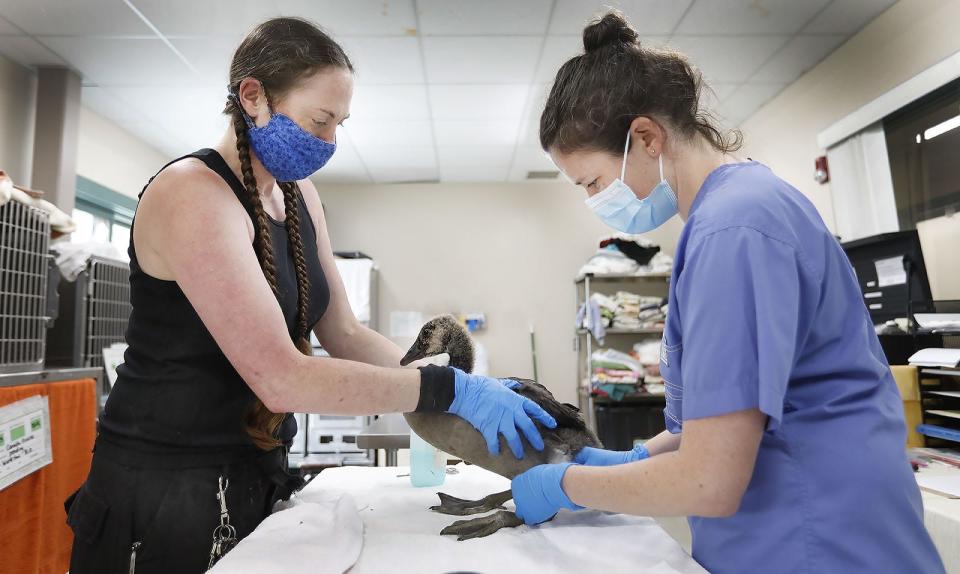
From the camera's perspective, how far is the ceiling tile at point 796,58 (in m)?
3.47

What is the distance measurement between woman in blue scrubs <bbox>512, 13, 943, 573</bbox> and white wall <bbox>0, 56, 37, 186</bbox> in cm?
424

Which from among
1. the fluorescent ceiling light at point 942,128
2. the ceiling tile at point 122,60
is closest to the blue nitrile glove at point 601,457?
the fluorescent ceiling light at point 942,128

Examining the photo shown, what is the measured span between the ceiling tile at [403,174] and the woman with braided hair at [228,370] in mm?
4464

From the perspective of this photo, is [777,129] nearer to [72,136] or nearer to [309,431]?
[309,431]

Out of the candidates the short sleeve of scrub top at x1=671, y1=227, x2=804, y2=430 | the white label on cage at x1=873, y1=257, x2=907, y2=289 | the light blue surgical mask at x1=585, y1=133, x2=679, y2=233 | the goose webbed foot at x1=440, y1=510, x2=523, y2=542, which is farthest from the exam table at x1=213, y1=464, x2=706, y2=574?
the white label on cage at x1=873, y1=257, x2=907, y2=289

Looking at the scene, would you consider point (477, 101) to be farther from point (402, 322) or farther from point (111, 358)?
point (111, 358)

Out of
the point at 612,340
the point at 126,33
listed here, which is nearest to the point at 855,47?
the point at 612,340

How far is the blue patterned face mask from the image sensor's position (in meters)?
1.15

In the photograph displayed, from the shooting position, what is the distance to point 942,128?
2842mm

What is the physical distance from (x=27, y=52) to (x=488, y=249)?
3956 millimetres

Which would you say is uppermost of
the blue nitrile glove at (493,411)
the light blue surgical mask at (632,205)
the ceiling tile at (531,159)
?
the ceiling tile at (531,159)

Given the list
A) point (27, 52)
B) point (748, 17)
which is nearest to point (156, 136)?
point (27, 52)

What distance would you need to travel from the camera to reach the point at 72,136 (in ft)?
12.3

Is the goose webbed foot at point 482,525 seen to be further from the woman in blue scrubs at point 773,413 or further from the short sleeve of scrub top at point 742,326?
the short sleeve of scrub top at point 742,326
